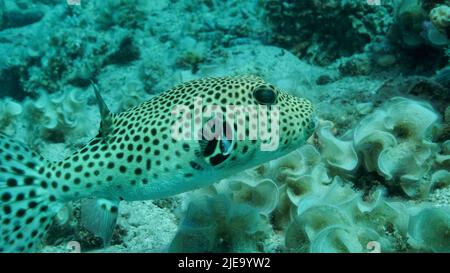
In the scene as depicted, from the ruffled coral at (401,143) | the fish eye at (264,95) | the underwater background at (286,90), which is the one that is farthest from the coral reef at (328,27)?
the fish eye at (264,95)

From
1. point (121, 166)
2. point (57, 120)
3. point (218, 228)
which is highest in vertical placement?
point (121, 166)

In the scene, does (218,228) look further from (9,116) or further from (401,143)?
(9,116)

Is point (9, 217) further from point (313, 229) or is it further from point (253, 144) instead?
point (313, 229)

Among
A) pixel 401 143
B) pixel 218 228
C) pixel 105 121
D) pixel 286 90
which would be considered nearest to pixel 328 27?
pixel 286 90

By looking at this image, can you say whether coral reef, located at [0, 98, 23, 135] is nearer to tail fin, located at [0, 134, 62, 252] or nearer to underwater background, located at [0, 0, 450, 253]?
underwater background, located at [0, 0, 450, 253]

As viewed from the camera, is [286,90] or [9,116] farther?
[9,116]

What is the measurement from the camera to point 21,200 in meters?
2.97

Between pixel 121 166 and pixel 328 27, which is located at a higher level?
pixel 121 166

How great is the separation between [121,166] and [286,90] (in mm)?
3680

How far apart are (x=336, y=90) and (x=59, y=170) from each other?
17.6 feet

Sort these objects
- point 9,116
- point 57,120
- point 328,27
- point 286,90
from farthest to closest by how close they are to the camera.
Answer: point 328,27, point 9,116, point 57,120, point 286,90

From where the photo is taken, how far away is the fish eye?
322 cm

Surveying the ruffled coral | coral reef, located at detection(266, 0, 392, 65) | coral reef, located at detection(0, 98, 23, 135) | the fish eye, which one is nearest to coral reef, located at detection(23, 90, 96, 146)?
coral reef, located at detection(0, 98, 23, 135)

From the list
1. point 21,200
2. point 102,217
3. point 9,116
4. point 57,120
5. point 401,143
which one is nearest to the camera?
point 21,200
